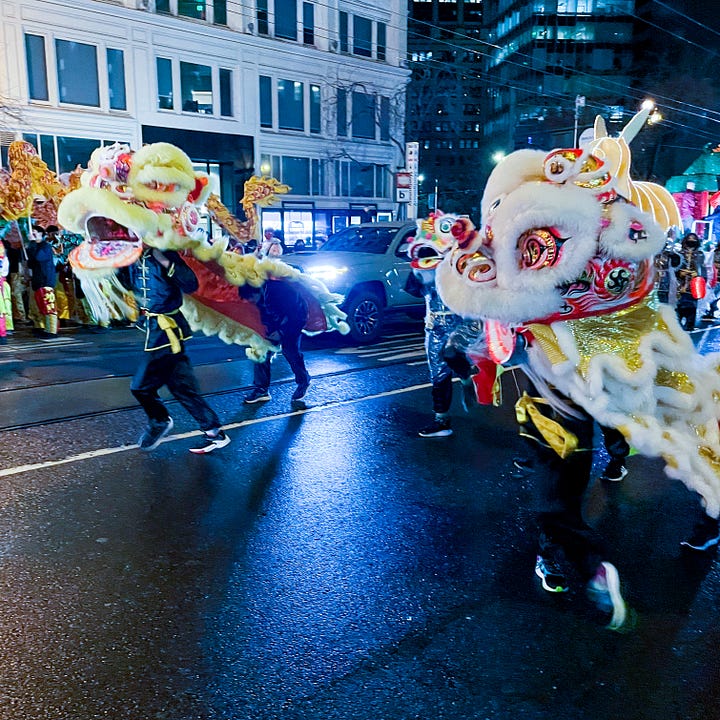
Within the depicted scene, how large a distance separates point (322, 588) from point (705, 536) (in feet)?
7.23

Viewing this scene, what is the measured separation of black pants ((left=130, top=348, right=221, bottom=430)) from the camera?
17.6 ft

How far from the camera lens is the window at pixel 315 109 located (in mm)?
30906

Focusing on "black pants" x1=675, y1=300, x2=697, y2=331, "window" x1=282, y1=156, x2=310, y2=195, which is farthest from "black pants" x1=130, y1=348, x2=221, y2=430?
"window" x1=282, y1=156, x2=310, y2=195

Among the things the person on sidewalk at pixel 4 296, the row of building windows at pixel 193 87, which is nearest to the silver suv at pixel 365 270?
the person on sidewalk at pixel 4 296

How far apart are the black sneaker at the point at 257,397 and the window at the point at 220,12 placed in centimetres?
2459

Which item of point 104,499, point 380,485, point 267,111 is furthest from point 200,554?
point 267,111

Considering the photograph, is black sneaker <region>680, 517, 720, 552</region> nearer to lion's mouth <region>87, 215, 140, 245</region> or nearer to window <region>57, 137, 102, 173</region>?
lion's mouth <region>87, 215, 140, 245</region>

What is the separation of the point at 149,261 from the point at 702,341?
9.94m

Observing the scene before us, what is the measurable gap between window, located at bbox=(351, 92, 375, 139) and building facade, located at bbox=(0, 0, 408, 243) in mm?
59

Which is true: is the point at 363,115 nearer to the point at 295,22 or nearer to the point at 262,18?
the point at 295,22

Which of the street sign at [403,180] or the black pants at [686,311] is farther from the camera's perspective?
the street sign at [403,180]

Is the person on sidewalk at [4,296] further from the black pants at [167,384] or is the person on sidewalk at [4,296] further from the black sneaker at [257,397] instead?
the black pants at [167,384]

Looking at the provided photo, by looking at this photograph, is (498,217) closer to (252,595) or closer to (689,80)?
(252,595)

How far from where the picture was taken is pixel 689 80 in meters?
40.0
